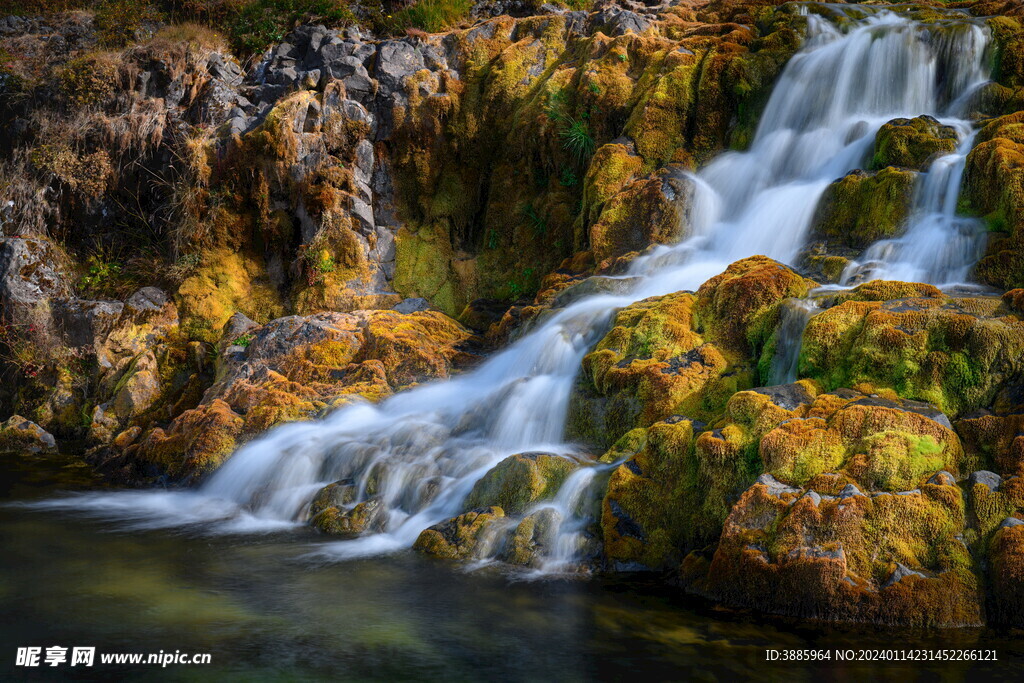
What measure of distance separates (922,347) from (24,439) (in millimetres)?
10596

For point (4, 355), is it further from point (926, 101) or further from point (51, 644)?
point (926, 101)

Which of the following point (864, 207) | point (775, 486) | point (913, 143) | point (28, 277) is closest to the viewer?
point (775, 486)

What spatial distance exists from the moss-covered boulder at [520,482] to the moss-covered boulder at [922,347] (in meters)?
2.02

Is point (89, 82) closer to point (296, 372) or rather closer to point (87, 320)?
point (87, 320)

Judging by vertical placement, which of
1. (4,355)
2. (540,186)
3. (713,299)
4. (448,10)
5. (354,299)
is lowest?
(4,355)

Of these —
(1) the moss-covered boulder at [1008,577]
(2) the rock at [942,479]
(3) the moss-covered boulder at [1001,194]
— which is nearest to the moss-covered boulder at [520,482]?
(2) the rock at [942,479]

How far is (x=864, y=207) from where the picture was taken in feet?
27.2

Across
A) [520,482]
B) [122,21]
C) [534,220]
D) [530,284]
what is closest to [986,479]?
[520,482]

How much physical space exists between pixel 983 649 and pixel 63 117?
1465 centimetres

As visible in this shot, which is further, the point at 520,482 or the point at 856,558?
the point at 520,482

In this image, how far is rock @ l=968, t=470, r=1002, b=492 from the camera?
458 cm

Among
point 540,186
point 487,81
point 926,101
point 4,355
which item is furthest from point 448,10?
point 4,355

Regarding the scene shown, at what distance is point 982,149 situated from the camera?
25.1ft

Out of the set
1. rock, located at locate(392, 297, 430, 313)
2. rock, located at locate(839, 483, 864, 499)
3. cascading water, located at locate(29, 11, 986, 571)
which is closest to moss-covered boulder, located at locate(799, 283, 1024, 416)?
rock, located at locate(839, 483, 864, 499)
